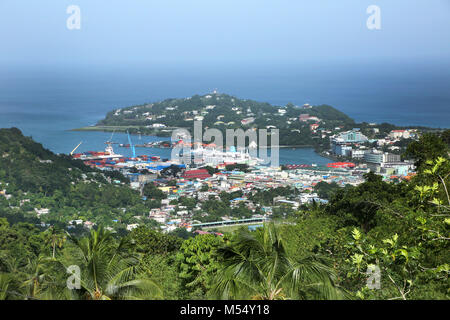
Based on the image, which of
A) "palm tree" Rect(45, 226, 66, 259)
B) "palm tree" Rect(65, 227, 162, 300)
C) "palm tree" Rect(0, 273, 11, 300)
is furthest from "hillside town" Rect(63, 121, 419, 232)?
"palm tree" Rect(0, 273, 11, 300)

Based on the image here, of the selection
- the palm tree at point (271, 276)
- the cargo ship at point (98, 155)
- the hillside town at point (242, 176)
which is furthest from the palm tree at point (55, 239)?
the cargo ship at point (98, 155)

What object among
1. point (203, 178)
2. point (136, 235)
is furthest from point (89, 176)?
point (136, 235)

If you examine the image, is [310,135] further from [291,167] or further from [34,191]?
[34,191]

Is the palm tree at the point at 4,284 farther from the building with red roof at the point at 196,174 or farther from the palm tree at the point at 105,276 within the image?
the building with red roof at the point at 196,174

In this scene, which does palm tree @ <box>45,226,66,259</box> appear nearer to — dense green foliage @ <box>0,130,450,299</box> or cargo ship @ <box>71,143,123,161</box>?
dense green foliage @ <box>0,130,450,299</box>

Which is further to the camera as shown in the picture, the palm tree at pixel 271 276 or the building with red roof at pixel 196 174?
the building with red roof at pixel 196 174

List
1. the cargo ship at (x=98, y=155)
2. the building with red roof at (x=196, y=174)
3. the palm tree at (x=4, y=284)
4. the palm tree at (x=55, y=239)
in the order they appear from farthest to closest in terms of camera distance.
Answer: the cargo ship at (x=98, y=155), the building with red roof at (x=196, y=174), the palm tree at (x=55, y=239), the palm tree at (x=4, y=284)

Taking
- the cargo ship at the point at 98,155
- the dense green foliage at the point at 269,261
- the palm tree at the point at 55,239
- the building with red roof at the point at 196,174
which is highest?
the dense green foliage at the point at 269,261
